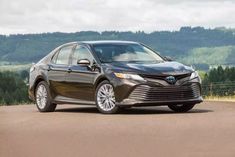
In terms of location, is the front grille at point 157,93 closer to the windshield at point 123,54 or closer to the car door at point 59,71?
the windshield at point 123,54

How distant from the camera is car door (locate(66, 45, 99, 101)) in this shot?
15.0 metres

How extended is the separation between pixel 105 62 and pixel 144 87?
122 centimetres

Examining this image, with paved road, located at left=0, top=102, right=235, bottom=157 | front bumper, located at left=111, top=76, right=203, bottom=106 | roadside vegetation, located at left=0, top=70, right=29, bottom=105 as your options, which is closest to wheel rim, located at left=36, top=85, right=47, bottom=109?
paved road, located at left=0, top=102, right=235, bottom=157

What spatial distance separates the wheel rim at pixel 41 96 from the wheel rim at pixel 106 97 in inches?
86.7

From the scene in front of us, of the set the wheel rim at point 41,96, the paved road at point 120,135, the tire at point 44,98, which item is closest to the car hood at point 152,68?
the paved road at point 120,135

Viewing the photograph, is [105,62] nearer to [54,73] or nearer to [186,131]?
[54,73]

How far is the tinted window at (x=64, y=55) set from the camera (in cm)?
1612

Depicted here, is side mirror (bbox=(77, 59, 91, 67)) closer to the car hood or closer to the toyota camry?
the toyota camry

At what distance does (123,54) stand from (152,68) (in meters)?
1.14

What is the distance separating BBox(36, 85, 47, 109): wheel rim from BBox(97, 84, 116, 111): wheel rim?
2202 mm

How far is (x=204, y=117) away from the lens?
1310 cm

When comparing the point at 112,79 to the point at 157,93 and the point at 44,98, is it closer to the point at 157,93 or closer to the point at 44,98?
the point at 157,93

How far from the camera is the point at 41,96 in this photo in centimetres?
1659

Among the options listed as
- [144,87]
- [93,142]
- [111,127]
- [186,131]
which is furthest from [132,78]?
[93,142]
